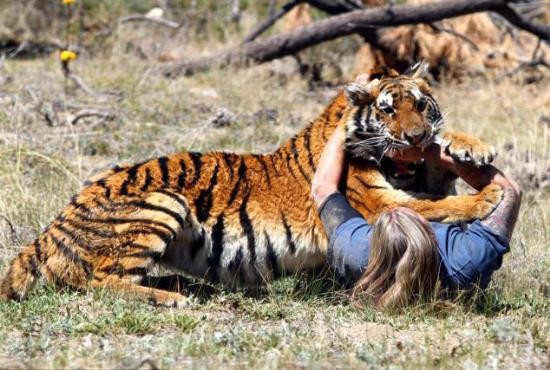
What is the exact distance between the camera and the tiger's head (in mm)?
4773

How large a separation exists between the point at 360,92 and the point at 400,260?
3.96 feet

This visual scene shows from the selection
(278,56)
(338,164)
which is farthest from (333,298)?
(278,56)

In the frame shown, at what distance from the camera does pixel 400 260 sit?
Result: 4195 millimetres

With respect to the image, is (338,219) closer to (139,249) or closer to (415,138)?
(415,138)

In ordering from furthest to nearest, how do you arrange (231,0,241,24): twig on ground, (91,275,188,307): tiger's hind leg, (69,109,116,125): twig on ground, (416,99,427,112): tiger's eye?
(231,0,241,24): twig on ground, (69,109,116,125): twig on ground, (416,99,427,112): tiger's eye, (91,275,188,307): tiger's hind leg

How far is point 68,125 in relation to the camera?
26.0 ft

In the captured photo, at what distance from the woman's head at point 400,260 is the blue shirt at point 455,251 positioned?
0.35 feet

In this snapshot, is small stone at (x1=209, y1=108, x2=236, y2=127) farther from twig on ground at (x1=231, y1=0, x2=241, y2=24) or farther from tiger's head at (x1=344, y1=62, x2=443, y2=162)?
twig on ground at (x1=231, y1=0, x2=241, y2=24)

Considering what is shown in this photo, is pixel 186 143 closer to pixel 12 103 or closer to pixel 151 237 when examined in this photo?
pixel 12 103

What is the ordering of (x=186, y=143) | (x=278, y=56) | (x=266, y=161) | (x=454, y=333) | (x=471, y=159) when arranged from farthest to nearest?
(x=278, y=56), (x=186, y=143), (x=266, y=161), (x=471, y=159), (x=454, y=333)

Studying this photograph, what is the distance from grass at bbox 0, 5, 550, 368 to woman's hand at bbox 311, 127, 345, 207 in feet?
1.68

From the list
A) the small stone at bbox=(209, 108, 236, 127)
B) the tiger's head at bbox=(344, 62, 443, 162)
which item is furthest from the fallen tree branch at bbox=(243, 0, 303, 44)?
the tiger's head at bbox=(344, 62, 443, 162)

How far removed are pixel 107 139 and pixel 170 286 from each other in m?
2.95

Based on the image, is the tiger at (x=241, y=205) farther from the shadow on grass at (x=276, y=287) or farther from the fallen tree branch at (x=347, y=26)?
the fallen tree branch at (x=347, y=26)
